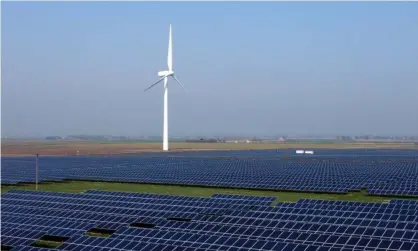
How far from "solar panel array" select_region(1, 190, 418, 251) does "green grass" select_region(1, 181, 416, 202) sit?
5.97 metres

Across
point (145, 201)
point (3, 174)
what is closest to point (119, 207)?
point (145, 201)

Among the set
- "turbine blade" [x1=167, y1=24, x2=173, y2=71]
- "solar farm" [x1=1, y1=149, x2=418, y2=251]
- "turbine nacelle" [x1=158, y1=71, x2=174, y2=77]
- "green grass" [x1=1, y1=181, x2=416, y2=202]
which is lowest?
"green grass" [x1=1, y1=181, x2=416, y2=202]

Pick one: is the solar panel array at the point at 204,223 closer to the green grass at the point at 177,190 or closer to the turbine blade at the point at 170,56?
the green grass at the point at 177,190

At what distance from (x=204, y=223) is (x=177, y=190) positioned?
1806 centimetres

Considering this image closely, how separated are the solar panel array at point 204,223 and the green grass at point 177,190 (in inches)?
235

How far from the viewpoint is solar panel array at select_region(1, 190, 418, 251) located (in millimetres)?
22078

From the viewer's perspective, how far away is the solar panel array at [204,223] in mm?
22078

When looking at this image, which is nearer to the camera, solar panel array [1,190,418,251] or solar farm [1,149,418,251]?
solar panel array [1,190,418,251]

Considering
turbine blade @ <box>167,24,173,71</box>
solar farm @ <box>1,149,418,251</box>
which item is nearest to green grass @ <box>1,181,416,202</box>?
Result: solar farm @ <box>1,149,418,251</box>

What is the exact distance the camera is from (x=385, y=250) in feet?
65.6

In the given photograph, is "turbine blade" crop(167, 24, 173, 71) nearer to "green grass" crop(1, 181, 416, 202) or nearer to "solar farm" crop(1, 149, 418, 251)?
"green grass" crop(1, 181, 416, 202)

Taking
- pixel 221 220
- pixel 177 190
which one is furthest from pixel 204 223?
pixel 177 190

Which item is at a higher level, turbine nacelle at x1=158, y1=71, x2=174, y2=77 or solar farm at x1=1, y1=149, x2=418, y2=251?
turbine nacelle at x1=158, y1=71, x2=174, y2=77

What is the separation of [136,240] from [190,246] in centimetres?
300
